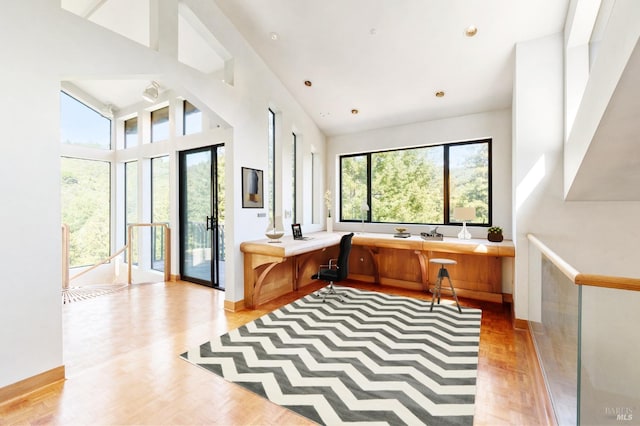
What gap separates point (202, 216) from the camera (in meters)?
4.99

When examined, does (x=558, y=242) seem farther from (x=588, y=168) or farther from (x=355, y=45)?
(x=355, y=45)

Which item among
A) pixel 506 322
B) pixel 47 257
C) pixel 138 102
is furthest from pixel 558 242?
pixel 138 102

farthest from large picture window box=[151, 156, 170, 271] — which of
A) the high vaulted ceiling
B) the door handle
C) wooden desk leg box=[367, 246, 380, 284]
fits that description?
wooden desk leg box=[367, 246, 380, 284]

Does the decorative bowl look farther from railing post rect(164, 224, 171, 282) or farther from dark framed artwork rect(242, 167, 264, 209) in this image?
railing post rect(164, 224, 171, 282)

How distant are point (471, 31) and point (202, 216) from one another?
458 centimetres

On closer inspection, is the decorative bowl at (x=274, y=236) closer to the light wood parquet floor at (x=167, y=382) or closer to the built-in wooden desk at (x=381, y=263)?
the built-in wooden desk at (x=381, y=263)

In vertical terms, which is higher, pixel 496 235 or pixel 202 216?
pixel 202 216

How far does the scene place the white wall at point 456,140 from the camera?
14.2 ft

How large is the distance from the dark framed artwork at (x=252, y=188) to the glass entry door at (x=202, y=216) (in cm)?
86

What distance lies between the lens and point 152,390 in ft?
6.89

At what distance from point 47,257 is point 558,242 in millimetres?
4700

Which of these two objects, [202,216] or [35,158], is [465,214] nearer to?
[202,216]

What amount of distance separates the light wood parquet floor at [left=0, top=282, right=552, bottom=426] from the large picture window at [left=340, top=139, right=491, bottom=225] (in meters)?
1.89

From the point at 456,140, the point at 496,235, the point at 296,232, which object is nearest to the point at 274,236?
the point at 296,232
